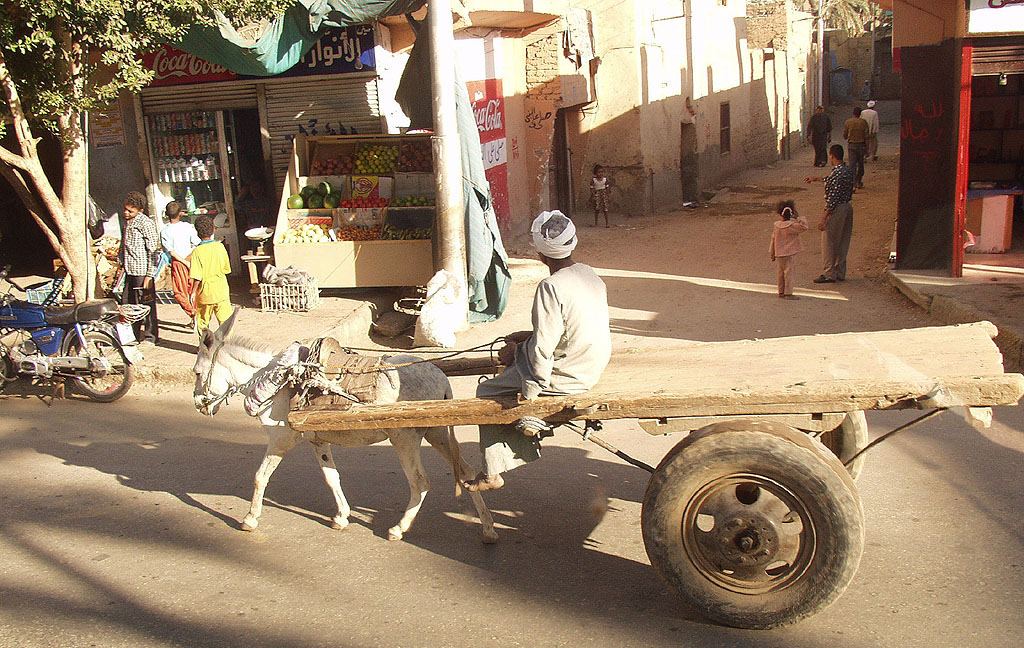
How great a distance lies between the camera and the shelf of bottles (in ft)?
41.9

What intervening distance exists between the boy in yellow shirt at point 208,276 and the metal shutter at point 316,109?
3516mm

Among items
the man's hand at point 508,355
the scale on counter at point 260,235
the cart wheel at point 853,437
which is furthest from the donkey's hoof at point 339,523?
the scale on counter at point 260,235

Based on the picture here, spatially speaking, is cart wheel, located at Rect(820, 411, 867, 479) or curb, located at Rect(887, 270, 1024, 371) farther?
curb, located at Rect(887, 270, 1024, 371)

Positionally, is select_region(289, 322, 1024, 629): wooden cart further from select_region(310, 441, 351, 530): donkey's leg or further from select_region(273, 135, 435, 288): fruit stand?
select_region(273, 135, 435, 288): fruit stand

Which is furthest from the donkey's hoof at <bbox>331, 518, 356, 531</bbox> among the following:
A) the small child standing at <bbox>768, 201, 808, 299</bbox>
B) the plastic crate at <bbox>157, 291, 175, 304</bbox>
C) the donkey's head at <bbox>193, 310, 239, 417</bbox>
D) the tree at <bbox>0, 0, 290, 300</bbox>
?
the plastic crate at <bbox>157, 291, 175, 304</bbox>

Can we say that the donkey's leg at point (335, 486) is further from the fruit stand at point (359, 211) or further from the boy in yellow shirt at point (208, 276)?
the fruit stand at point (359, 211)

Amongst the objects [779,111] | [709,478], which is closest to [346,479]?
[709,478]

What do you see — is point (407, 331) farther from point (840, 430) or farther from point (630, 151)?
point (630, 151)

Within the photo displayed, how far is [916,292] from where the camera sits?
9.82 meters

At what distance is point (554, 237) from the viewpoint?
4.36 meters

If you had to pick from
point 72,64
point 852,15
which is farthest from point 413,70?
point 852,15

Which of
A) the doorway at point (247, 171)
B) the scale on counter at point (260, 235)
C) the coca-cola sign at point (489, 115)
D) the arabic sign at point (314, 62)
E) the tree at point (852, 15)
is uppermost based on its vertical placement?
the tree at point (852, 15)

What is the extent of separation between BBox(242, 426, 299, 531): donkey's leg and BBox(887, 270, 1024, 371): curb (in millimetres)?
5560

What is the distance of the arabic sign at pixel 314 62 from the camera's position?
11.3 m
